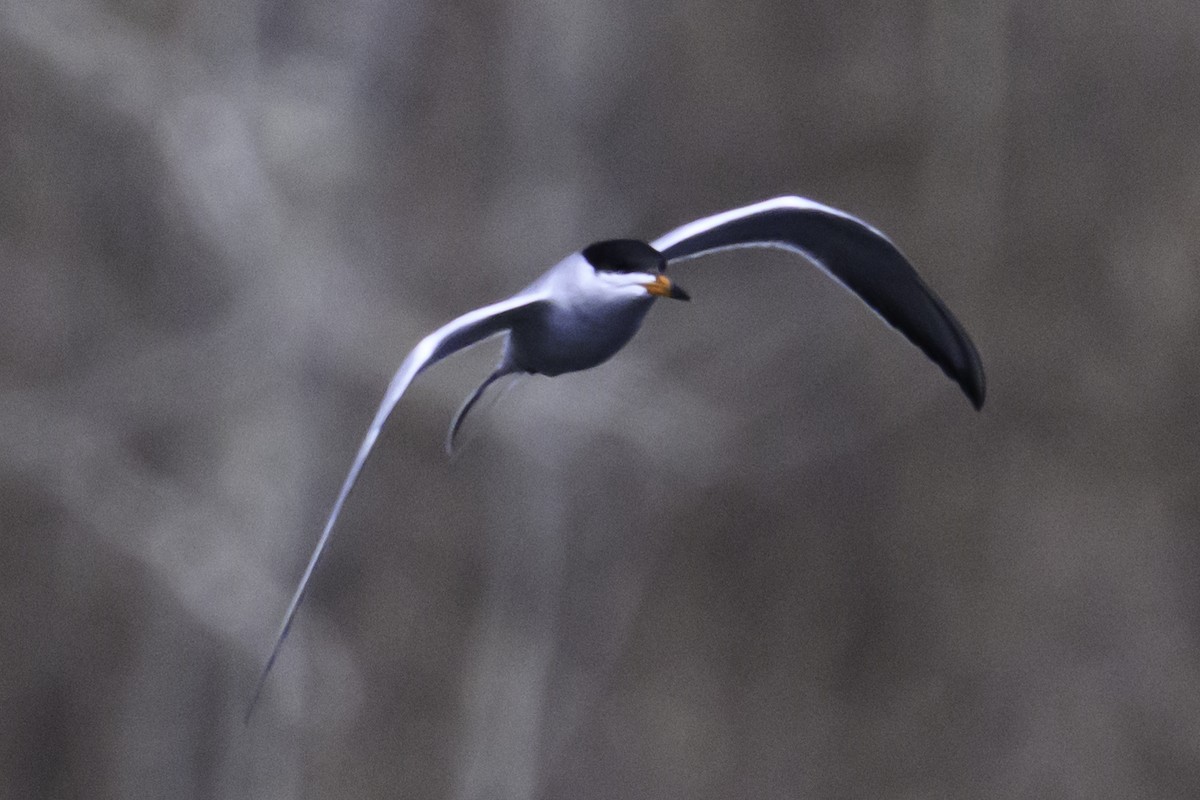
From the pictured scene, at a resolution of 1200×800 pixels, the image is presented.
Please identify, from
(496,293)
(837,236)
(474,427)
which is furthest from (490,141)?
(837,236)

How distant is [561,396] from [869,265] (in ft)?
4.10

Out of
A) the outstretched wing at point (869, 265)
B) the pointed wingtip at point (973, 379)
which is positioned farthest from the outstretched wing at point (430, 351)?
the pointed wingtip at point (973, 379)

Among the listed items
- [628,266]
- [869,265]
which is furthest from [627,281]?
[869,265]

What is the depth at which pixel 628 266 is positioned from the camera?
0.89 metres

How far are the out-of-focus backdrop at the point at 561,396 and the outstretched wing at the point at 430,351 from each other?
1.27m

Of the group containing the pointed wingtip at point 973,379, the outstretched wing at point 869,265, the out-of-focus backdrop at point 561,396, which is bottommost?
the out-of-focus backdrop at point 561,396

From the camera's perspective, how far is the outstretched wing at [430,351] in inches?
27.9

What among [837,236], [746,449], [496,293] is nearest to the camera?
[837,236]

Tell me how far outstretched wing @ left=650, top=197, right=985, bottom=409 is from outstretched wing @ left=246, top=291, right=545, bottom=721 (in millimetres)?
156

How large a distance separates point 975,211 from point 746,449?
1.62 ft

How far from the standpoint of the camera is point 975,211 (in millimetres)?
2391

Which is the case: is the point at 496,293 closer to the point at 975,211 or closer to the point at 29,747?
the point at 975,211

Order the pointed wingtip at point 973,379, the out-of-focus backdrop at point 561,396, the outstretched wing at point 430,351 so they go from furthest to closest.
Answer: the out-of-focus backdrop at point 561,396, the pointed wingtip at point 973,379, the outstretched wing at point 430,351

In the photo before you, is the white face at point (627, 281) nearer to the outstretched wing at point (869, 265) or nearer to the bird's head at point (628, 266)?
the bird's head at point (628, 266)
